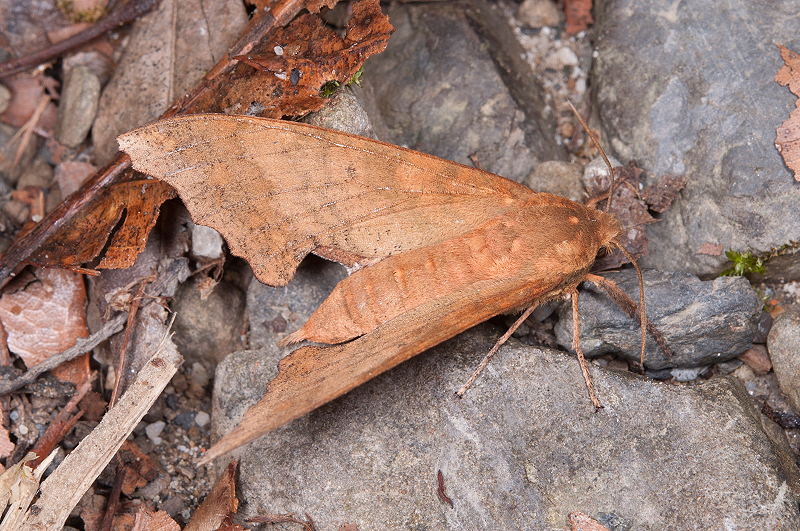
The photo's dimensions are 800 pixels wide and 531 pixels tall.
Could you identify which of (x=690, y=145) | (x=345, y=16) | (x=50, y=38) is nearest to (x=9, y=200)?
(x=50, y=38)

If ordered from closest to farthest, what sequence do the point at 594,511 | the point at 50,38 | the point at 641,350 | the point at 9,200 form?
the point at 594,511 < the point at 641,350 < the point at 9,200 < the point at 50,38

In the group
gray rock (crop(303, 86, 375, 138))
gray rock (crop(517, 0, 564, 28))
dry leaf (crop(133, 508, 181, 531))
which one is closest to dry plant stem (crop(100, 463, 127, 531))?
dry leaf (crop(133, 508, 181, 531))

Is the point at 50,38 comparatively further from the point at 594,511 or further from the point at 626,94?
the point at 594,511

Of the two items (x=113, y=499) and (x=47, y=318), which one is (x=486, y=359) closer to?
(x=113, y=499)

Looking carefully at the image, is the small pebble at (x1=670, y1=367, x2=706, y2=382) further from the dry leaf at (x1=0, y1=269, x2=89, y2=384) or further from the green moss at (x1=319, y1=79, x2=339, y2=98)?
the dry leaf at (x1=0, y1=269, x2=89, y2=384)

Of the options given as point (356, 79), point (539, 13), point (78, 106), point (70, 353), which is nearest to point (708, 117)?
point (539, 13)
